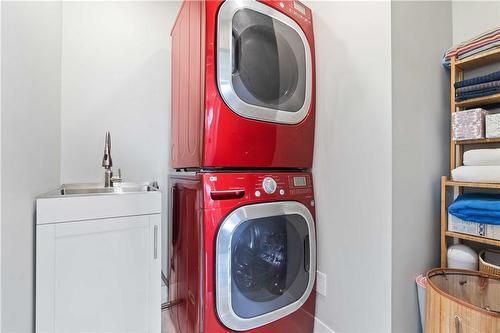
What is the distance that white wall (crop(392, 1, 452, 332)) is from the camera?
108 cm

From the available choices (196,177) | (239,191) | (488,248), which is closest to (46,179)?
(196,177)

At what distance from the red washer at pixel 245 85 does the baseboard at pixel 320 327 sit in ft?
2.88

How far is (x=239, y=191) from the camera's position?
3.66 feet

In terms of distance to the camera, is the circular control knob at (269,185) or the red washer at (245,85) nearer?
the red washer at (245,85)

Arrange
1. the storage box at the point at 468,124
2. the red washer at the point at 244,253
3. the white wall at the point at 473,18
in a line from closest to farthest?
the red washer at the point at 244,253 → the storage box at the point at 468,124 → the white wall at the point at 473,18

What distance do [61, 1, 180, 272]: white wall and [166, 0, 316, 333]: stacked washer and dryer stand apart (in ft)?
1.53

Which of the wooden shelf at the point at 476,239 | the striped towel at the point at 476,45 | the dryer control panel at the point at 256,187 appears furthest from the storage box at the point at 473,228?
the striped towel at the point at 476,45

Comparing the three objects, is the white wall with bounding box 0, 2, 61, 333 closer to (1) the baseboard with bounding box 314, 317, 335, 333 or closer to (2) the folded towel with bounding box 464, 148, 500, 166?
(1) the baseboard with bounding box 314, 317, 335, 333

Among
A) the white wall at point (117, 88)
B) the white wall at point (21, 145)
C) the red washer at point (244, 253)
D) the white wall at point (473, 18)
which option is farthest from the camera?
the white wall at point (117, 88)

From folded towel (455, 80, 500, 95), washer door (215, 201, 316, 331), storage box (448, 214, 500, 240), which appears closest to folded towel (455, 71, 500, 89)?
folded towel (455, 80, 500, 95)

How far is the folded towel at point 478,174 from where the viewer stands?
106cm

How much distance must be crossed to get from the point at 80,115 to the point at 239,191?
1.24 meters

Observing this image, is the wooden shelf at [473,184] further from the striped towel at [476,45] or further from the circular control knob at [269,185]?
the circular control knob at [269,185]

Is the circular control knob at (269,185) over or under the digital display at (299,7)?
under
